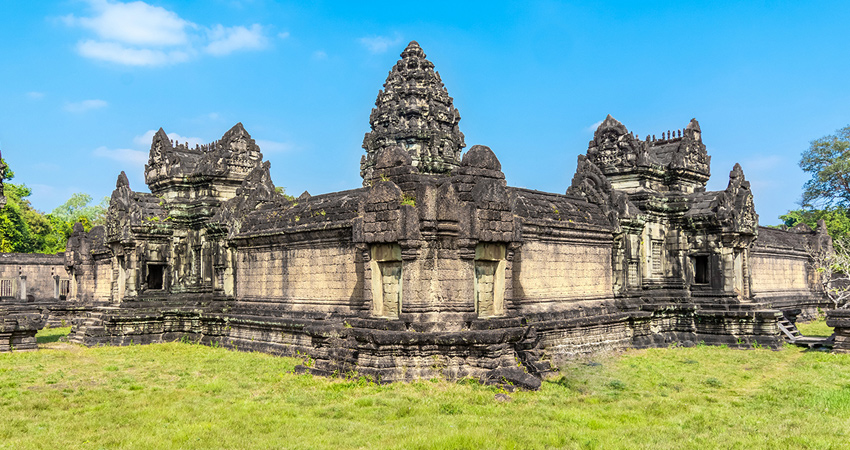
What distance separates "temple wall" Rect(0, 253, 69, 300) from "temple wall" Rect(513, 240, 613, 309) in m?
29.9

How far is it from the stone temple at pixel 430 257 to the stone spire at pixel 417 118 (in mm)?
92

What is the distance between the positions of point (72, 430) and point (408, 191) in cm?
695

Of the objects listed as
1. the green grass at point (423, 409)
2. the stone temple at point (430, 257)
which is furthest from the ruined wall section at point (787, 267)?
the green grass at point (423, 409)

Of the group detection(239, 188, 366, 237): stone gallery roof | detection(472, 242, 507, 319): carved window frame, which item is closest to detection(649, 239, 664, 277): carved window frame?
detection(472, 242, 507, 319): carved window frame

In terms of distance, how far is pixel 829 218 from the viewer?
4741 cm

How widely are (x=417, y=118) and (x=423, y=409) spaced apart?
19609mm

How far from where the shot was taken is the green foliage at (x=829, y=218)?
45.0 m

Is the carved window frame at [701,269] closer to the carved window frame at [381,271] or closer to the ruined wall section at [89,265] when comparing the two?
the carved window frame at [381,271]

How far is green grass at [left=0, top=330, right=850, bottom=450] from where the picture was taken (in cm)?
930

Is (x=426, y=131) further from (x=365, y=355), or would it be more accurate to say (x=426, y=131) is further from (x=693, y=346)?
(x=365, y=355)

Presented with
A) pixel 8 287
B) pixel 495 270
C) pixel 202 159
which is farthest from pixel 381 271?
pixel 8 287

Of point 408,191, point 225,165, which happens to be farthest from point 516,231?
point 225,165

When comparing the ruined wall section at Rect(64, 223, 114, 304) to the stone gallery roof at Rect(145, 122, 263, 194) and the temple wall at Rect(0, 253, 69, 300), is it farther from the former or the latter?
the temple wall at Rect(0, 253, 69, 300)

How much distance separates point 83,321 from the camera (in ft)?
82.9
